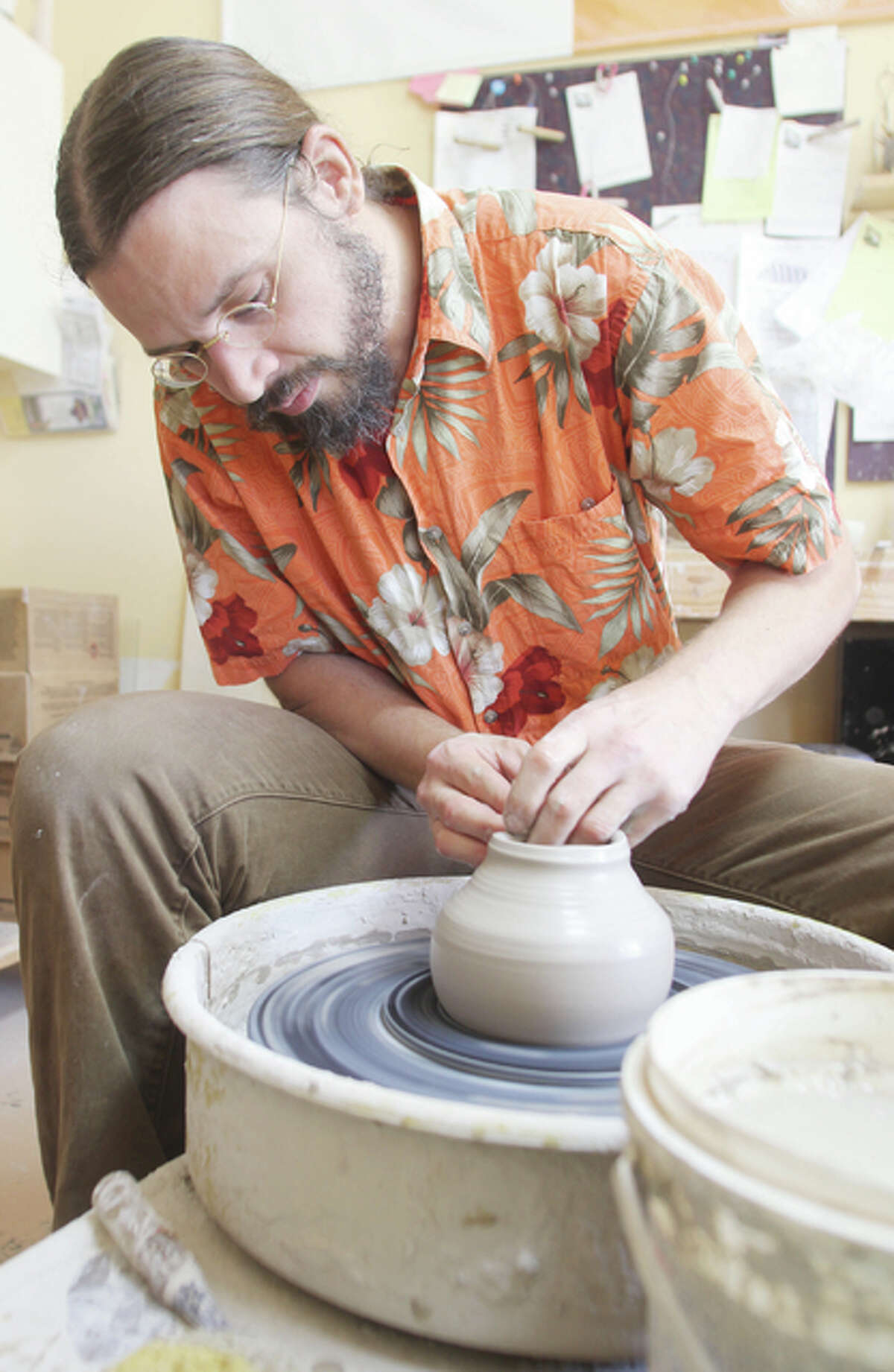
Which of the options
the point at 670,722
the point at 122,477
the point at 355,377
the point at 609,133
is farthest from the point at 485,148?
the point at 670,722

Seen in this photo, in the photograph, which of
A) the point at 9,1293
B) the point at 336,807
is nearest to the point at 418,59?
the point at 336,807

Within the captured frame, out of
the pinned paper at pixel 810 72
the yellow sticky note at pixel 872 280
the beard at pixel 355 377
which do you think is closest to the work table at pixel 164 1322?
the beard at pixel 355 377

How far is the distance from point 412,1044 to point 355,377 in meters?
0.73

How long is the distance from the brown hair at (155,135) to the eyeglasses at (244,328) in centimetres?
5

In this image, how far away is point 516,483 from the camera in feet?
3.63

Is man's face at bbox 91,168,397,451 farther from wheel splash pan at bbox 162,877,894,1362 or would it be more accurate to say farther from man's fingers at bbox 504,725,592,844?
wheel splash pan at bbox 162,877,894,1362

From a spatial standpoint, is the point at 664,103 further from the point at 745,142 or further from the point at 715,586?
the point at 715,586

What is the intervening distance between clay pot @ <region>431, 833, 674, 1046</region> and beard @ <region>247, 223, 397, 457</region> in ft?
1.99

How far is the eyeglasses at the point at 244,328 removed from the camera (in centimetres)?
96

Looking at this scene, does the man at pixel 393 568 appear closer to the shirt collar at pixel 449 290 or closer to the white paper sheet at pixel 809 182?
the shirt collar at pixel 449 290

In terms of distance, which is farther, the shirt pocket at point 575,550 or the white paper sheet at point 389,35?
the white paper sheet at point 389,35

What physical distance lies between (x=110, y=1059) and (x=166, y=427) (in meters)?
0.80

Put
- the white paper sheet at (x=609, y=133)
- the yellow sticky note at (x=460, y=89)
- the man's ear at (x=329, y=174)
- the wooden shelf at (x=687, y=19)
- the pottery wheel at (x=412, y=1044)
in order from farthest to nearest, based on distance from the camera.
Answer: the yellow sticky note at (x=460, y=89) → the white paper sheet at (x=609, y=133) → the wooden shelf at (x=687, y=19) → the man's ear at (x=329, y=174) → the pottery wheel at (x=412, y=1044)

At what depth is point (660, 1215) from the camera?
1.03ft
